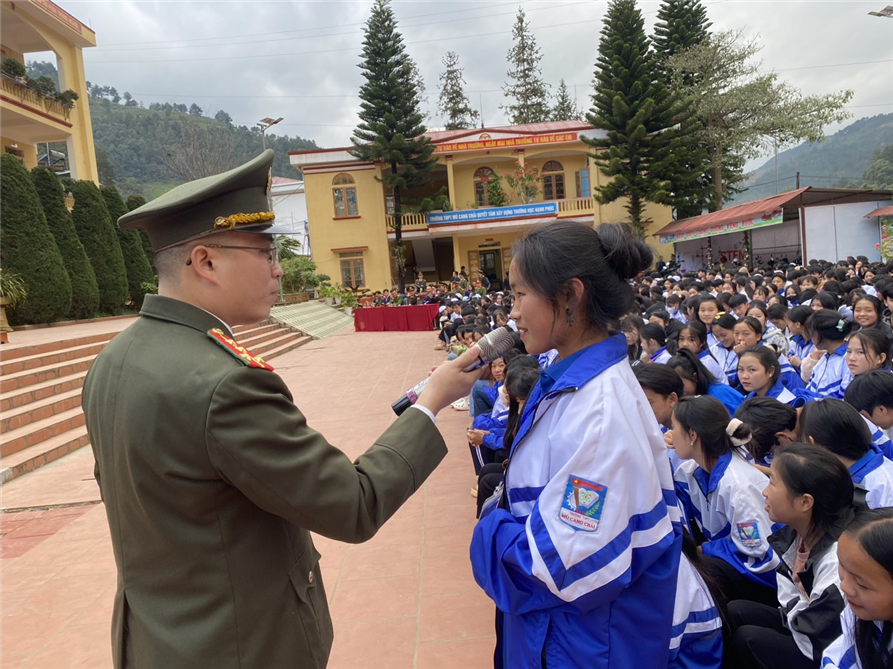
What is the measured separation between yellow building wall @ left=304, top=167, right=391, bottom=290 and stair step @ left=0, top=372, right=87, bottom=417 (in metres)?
18.3

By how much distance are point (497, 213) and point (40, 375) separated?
62.9 ft

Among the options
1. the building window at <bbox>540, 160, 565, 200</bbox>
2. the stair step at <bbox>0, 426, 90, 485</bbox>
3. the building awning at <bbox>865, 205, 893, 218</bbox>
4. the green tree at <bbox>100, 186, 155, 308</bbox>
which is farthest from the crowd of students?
the building window at <bbox>540, 160, 565, 200</bbox>

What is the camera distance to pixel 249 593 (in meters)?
1.08

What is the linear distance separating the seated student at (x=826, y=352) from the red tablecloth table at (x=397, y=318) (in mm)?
12930

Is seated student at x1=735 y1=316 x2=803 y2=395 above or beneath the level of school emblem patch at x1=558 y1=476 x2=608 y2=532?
beneath

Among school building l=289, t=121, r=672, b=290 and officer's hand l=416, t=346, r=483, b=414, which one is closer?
officer's hand l=416, t=346, r=483, b=414

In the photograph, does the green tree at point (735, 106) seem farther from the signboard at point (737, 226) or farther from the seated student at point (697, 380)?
the seated student at point (697, 380)

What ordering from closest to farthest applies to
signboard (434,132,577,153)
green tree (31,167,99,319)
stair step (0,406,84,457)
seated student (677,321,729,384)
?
seated student (677,321,729,384) → stair step (0,406,84,457) → green tree (31,167,99,319) → signboard (434,132,577,153)

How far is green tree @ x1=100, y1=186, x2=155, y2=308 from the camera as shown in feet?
51.7

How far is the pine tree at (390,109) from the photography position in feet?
79.5

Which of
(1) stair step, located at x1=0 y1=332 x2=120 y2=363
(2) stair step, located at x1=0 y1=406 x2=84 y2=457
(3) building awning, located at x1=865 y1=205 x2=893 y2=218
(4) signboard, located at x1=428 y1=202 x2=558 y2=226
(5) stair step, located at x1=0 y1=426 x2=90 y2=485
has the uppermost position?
(4) signboard, located at x1=428 y1=202 x2=558 y2=226

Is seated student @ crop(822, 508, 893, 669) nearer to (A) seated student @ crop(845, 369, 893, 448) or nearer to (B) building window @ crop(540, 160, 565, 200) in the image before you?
(A) seated student @ crop(845, 369, 893, 448)

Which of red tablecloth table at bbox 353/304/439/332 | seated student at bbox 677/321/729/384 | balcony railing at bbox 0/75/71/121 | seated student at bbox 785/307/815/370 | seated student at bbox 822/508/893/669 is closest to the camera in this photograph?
seated student at bbox 822/508/893/669

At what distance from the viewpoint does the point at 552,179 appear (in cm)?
2611
